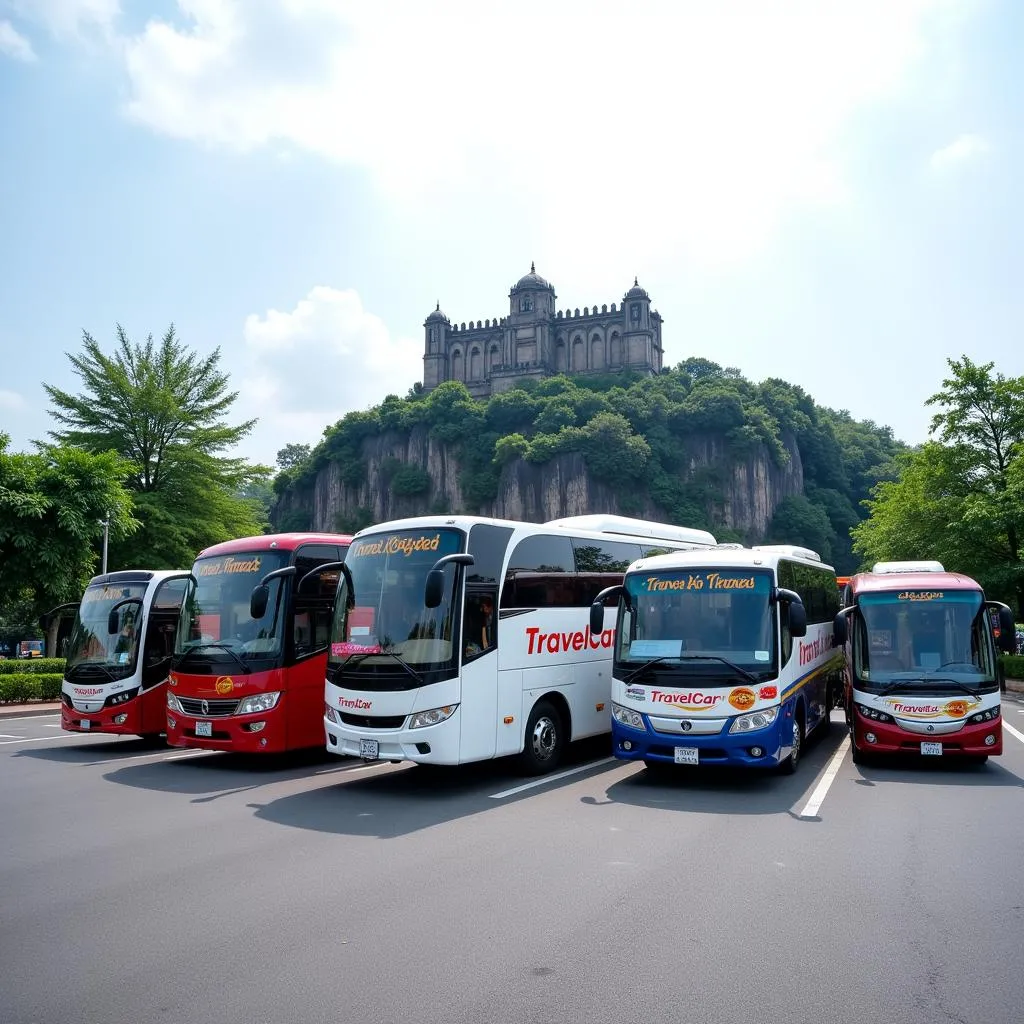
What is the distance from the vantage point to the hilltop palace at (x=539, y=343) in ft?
376

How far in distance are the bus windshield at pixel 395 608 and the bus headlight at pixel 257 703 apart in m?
1.32

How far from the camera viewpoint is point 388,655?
9.38 m

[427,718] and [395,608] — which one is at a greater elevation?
[395,608]

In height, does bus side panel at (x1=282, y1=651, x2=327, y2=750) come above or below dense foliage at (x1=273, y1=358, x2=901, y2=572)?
below

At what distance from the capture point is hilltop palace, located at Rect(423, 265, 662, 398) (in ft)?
376

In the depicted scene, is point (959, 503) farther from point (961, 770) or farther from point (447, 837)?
point (447, 837)

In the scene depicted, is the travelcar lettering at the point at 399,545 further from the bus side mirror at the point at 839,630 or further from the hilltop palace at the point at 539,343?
the hilltop palace at the point at 539,343

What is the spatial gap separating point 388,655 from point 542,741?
8.45ft

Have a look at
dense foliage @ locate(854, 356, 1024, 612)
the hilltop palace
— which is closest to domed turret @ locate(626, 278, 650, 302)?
the hilltop palace

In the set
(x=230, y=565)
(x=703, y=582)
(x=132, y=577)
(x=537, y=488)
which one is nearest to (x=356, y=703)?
(x=230, y=565)

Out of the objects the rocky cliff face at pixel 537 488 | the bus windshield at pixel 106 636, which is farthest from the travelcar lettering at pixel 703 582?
the rocky cliff face at pixel 537 488

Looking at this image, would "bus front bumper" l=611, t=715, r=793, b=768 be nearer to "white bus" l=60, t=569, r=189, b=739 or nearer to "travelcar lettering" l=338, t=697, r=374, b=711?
"travelcar lettering" l=338, t=697, r=374, b=711

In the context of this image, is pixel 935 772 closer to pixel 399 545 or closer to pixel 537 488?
pixel 399 545

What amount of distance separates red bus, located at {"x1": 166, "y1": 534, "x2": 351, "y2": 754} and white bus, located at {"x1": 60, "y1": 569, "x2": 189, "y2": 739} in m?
1.51
